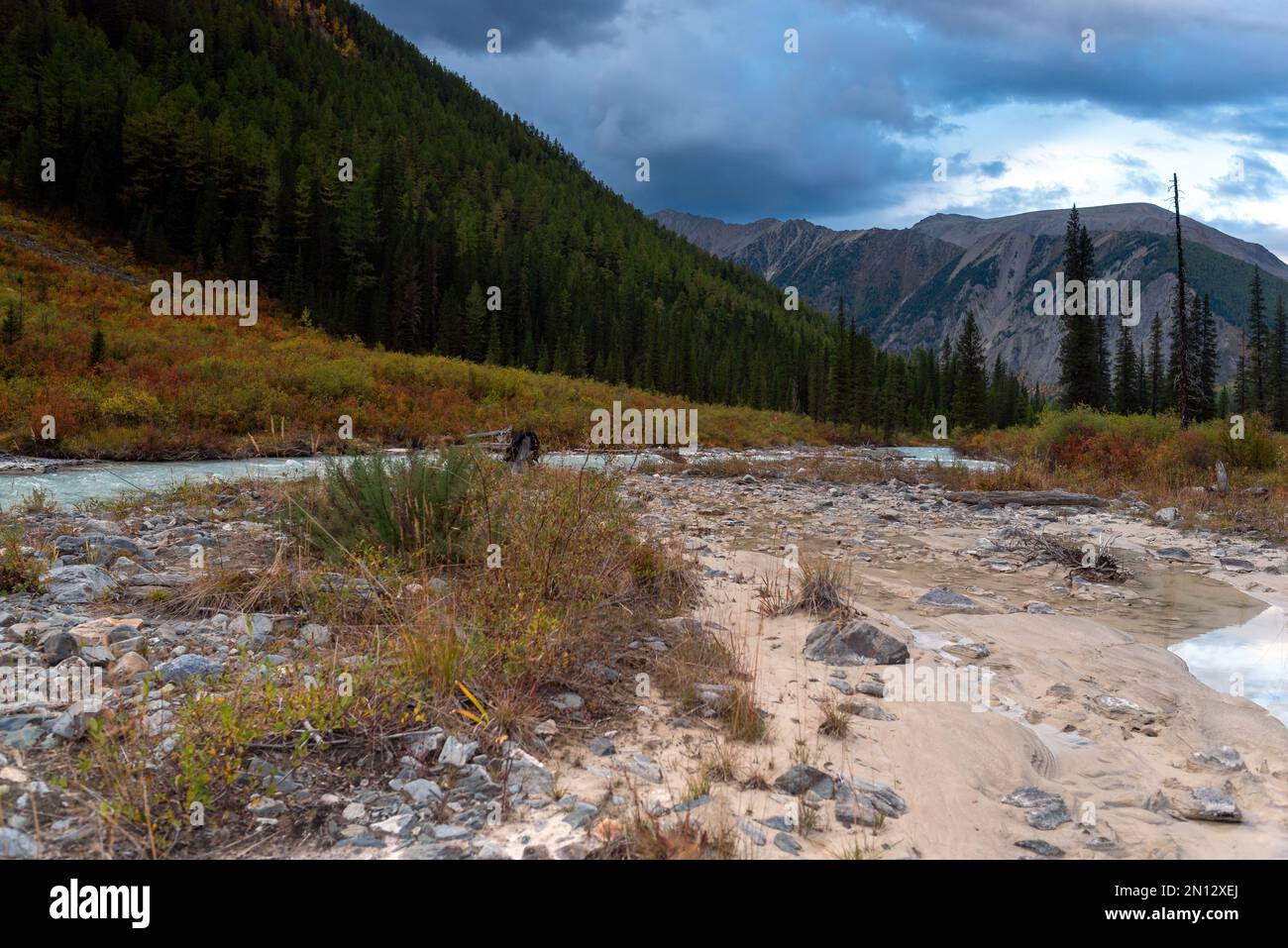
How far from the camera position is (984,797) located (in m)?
3.31

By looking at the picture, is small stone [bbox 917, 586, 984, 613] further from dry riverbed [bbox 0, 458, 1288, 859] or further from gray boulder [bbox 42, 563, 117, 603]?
gray boulder [bbox 42, 563, 117, 603]

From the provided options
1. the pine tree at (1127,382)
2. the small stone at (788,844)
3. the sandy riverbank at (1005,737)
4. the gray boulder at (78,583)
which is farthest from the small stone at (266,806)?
the pine tree at (1127,382)

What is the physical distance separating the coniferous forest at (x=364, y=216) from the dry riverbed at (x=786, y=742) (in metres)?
25.6

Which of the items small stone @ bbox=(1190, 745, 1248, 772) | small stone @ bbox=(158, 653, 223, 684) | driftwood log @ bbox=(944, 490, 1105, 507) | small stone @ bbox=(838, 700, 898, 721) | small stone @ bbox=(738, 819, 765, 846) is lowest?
small stone @ bbox=(1190, 745, 1248, 772)

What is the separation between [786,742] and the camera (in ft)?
12.2

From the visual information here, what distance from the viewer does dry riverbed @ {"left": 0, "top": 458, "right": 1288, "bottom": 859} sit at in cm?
276

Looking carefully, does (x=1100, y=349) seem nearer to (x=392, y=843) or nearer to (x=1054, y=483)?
(x=1054, y=483)

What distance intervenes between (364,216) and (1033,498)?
54690 millimetres

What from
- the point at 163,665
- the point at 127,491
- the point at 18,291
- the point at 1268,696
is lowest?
the point at 1268,696

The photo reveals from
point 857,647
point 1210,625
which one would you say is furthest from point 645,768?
point 1210,625

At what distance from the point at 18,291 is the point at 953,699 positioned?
32.7 metres

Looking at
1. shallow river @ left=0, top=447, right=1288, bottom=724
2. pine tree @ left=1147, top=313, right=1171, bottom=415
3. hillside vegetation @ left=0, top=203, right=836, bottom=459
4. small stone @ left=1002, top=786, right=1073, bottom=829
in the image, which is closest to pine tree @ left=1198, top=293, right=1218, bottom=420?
pine tree @ left=1147, top=313, right=1171, bottom=415

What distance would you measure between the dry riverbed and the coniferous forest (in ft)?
84.0
